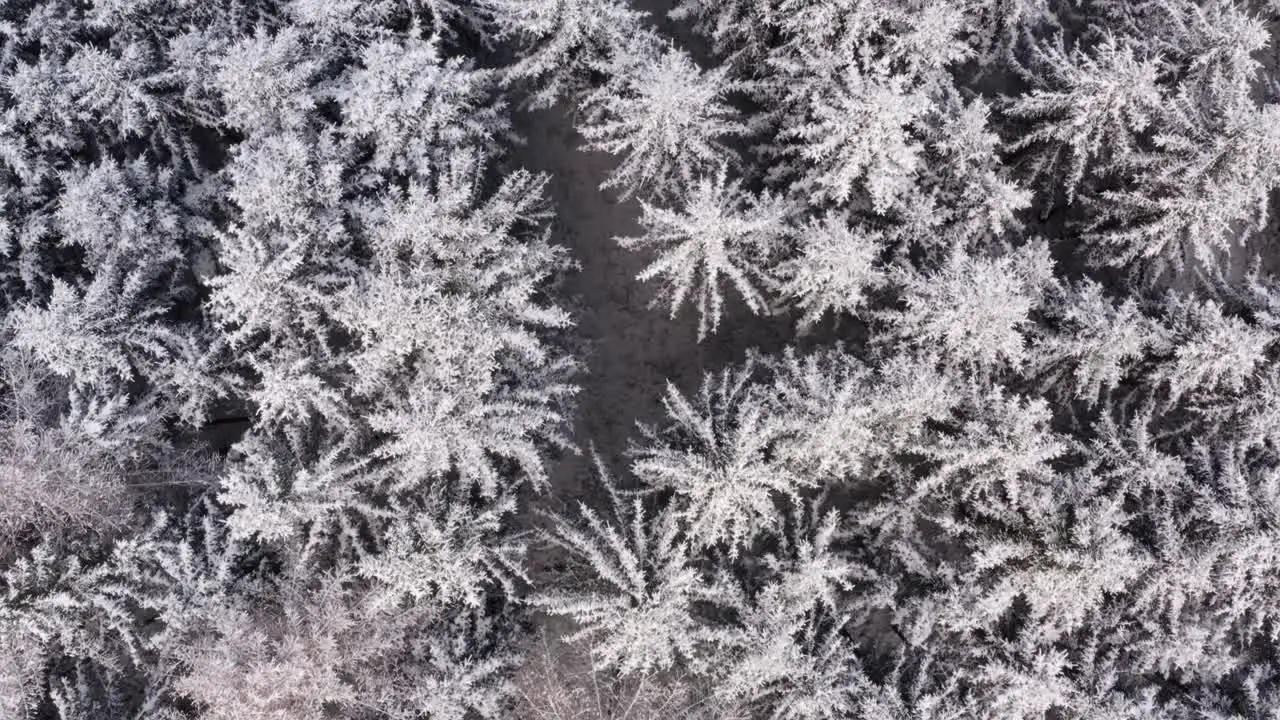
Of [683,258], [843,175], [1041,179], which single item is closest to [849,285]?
[843,175]

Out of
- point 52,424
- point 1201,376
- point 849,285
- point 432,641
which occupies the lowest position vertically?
point 432,641

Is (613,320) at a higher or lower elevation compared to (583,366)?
higher

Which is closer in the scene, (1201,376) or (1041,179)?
(1201,376)

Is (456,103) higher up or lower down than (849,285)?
higher up

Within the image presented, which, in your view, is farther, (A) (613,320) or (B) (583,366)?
(A) (613,320)

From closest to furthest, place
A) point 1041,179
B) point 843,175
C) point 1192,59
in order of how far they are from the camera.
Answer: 1. point 843,175
2. point 1192,59
3. point 1041,179

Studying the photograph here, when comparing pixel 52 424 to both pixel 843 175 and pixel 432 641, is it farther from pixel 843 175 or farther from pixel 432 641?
pixel 843 175

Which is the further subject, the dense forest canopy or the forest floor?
the forest floor

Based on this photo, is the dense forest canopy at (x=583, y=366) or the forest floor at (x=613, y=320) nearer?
the dense forest canopy at (x=583, y=366)
